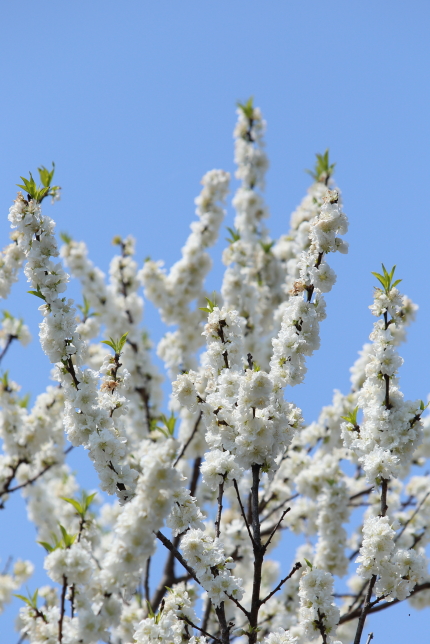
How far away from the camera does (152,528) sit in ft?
8.16

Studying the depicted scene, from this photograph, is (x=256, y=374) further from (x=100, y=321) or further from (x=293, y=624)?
(x=100, y=321)

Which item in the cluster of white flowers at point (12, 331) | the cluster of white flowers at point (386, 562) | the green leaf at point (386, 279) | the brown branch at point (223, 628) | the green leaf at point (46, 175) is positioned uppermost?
the cluster of white flowers at point (12, 331)

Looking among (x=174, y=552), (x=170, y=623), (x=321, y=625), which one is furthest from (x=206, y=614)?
(x=174, y=552)

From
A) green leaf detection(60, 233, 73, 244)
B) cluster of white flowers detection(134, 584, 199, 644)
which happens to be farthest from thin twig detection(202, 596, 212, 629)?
green leaf detection(60, 233, 73, 244)

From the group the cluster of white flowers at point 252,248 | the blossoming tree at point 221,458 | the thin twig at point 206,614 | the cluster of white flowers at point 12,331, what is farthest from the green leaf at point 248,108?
the thin twig at point 206,614

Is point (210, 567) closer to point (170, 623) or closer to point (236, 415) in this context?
point (170, 623)

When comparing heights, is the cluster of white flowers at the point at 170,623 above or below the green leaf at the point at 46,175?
below

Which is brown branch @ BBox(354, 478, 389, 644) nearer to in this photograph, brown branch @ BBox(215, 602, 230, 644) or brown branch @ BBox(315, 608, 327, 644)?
brown branch @ BBox(315, 608, 327, 644)

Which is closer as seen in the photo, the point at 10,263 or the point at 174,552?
the point at 174,552

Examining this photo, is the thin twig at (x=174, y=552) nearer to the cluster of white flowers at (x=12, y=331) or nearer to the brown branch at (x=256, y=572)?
the brown branch at (x=256, y=572)

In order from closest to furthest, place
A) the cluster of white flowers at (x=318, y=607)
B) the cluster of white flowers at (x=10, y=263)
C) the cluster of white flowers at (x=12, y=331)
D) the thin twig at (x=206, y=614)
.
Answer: the cluster of white flowers at (x=318, y=607), the cluster of white flowers at (x=10, y=263), the thin twig at (x=206, y=614), the cluster of white flowers at (x=12, y=331)

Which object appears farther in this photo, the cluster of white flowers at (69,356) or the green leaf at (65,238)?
the green leaf at (65,238)

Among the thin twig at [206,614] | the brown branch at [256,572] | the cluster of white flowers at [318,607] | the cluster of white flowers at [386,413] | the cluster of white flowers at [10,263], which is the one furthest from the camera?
the thin twig at [206,614]

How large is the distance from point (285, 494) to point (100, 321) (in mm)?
3547
